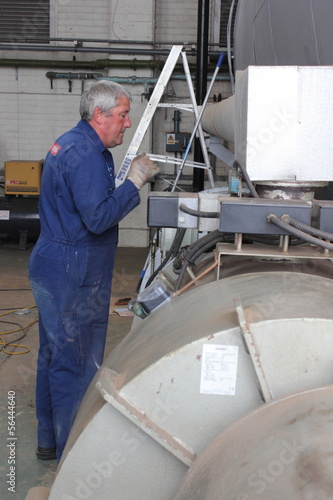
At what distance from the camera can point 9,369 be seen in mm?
3418

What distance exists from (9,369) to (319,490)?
2.86 m

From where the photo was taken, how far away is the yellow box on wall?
22.7 feet

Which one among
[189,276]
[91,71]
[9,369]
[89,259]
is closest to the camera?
[189,276]

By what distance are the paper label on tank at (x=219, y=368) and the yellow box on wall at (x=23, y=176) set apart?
614 centimetres

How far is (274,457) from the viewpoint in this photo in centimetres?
88

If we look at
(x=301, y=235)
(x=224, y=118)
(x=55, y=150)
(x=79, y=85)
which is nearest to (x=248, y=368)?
(x=301, y=235)

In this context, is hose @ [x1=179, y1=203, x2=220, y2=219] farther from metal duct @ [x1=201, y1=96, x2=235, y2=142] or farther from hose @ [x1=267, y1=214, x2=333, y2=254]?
metal duct @ [x1=201, y1=96, x2=235, y2=142]

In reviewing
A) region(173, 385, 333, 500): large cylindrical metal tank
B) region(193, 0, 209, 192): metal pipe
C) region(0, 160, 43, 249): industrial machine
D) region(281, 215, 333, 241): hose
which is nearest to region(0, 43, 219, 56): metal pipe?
region(193, 0, 209, 192): metal pipe

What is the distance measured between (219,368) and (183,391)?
82 millimetres

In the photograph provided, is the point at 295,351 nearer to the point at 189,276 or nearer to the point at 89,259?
the point at 189,276

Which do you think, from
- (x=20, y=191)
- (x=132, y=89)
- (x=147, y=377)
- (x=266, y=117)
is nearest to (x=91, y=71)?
(x=132, y=89)

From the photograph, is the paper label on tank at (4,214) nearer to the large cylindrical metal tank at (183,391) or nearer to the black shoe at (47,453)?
the black shoe at (47,453)

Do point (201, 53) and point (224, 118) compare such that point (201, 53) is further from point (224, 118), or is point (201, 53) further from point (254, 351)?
point (254, 351)

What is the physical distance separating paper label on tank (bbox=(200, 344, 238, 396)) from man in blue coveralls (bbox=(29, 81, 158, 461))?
41.0 inches
